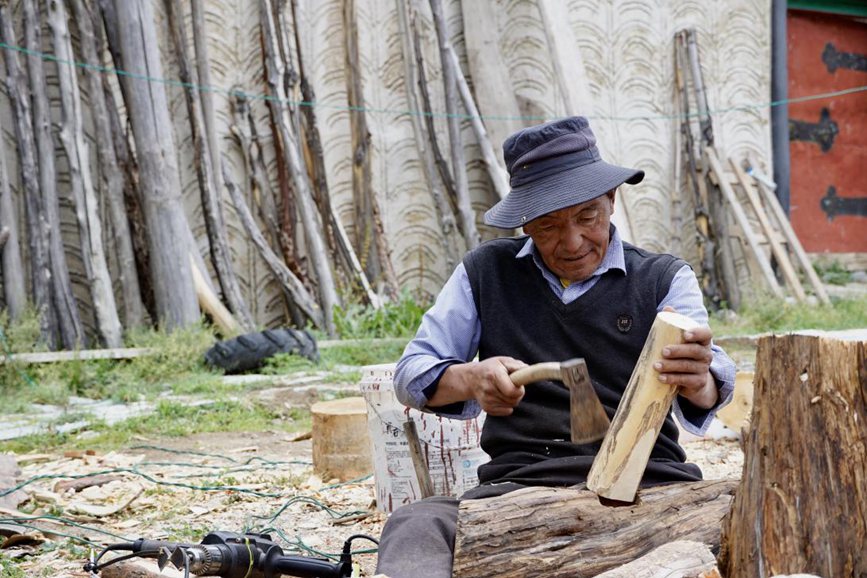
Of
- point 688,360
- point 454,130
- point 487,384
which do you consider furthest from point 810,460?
point 454,130

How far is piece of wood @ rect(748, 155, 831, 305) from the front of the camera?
924 centimetres

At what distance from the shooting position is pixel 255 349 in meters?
6.69

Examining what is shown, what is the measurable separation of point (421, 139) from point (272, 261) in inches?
67.1

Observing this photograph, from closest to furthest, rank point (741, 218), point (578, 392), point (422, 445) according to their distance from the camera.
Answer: point (578, 392) < point (422, 445) < point (741, 218)

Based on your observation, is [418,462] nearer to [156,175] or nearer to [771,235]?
[156,175]

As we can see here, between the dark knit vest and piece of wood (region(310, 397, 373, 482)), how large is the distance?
1665 mm

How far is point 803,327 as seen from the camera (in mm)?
8047

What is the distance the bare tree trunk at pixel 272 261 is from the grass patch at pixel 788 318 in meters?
3.22

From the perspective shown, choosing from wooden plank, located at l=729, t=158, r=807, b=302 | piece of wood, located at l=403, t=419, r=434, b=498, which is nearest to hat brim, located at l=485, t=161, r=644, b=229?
piece of wood, located at l=403, t=419, r=434, b=498

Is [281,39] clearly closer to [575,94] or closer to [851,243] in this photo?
[575,94]

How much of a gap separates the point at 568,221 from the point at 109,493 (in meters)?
2.50

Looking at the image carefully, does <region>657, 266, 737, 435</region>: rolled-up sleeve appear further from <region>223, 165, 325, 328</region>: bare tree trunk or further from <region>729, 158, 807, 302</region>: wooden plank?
<region>729, 158, 807, 302</region>: wooden plank

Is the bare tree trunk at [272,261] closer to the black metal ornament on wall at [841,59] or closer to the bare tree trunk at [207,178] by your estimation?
the bare tree trunk at [207,178]

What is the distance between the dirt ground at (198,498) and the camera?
11.2ft
